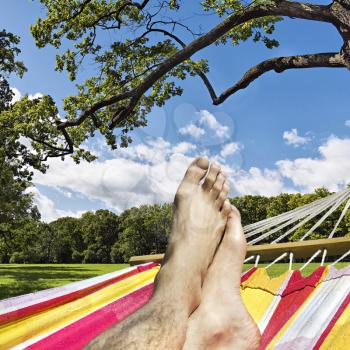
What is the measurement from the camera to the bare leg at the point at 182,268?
2.62ft

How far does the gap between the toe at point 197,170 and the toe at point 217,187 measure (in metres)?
0.06

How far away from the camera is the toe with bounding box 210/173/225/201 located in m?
1.43

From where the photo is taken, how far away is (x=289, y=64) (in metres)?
5.40

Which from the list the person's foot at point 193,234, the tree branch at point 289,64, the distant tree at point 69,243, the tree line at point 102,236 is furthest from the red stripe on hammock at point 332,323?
the distant tree at point 69,243

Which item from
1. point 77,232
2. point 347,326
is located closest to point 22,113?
point 347,326

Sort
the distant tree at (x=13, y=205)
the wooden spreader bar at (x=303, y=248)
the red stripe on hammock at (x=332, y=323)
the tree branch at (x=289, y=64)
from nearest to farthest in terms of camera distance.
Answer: the red stripe on hammock at (x=332, y=323), the wooden spreader bar at (x=303, y=248), the tree branch at (x=289, y=64), the distant tree at (x=13, y=205)

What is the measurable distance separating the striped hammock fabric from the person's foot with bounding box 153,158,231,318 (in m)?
0.24

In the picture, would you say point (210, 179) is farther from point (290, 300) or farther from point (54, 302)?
point (54, 302)

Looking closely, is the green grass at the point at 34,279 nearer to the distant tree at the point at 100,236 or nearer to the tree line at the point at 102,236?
the tree line at the point at 102,236

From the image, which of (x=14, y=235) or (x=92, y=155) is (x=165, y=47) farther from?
(x=14, y=235)

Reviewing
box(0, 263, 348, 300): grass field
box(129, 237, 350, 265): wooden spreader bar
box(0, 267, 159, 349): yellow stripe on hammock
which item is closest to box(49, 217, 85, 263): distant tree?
box(0, 263, 348, 300): grass field

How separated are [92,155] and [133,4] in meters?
3.56

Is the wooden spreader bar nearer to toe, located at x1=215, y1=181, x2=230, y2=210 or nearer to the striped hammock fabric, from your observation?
the striped hammock fabric

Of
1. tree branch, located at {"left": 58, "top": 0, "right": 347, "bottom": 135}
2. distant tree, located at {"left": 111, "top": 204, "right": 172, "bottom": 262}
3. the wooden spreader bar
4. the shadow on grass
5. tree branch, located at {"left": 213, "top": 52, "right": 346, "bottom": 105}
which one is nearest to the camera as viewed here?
the wooden spreader bar
